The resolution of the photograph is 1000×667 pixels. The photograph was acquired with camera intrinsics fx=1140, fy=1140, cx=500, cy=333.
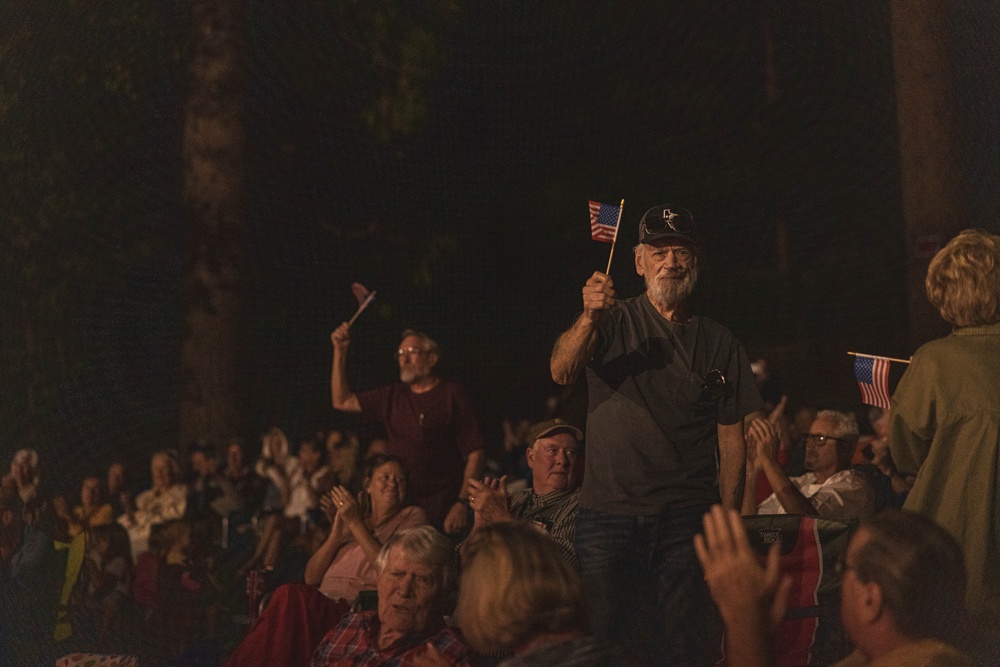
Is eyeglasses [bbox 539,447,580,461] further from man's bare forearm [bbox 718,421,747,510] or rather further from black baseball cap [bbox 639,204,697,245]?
black baseball cap [bbox 639,204,697,245]

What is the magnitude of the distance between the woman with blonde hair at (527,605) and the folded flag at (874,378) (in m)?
2.66

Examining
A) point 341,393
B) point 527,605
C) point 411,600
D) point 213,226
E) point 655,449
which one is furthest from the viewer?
point 213,226

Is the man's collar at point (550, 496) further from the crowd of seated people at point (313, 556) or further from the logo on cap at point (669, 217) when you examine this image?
the logo on cap at point (669, 217)

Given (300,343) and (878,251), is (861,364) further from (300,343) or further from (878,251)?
(300,343)

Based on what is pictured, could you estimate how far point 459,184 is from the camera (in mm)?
8281

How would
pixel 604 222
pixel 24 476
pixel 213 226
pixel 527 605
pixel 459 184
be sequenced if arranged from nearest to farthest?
pixel 527 605, pixel 604 222, pixel 24 476, pixel 213 226, pixel 459 184

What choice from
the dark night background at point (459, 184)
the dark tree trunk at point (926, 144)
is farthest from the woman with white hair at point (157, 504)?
the dark tree trunk at point (926, 144)

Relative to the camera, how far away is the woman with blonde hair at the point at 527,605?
2.19 metres

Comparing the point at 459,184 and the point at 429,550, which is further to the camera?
the point at 459,184

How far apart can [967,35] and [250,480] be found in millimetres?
5100

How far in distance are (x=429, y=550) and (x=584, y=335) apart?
78cm

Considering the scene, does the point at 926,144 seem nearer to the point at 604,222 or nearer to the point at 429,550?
the point at 604,222

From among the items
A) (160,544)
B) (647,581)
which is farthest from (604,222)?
(160,544)

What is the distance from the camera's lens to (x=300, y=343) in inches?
321
